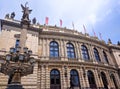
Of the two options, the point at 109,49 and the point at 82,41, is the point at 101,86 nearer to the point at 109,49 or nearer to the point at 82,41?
the point at 82,41

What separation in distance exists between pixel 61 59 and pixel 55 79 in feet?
10.5

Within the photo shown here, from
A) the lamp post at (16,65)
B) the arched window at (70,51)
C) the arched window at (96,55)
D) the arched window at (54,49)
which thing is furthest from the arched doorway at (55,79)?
the lamp post at (16,65)

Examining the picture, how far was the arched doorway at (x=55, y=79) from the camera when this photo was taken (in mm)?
18472

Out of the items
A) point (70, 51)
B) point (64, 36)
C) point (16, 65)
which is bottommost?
point (16, 65)

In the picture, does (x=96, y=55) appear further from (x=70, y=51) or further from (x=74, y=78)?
(x=74, y=78)

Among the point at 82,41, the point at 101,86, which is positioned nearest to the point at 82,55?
the point at 82,41

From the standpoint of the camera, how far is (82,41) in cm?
2428

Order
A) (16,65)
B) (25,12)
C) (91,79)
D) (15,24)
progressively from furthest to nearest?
1. (91,79)
2. (15,24)
3. (25,12)
4. (16,65)

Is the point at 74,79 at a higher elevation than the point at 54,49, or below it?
below

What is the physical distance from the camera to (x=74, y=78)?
1992cm

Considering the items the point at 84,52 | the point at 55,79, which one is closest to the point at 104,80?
the point at 84,52

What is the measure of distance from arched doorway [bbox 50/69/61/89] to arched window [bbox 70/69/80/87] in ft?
6.48

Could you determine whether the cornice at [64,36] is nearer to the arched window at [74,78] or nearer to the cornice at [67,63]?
the cornice at [67,63]

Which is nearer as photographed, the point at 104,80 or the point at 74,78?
the point at 74,78
